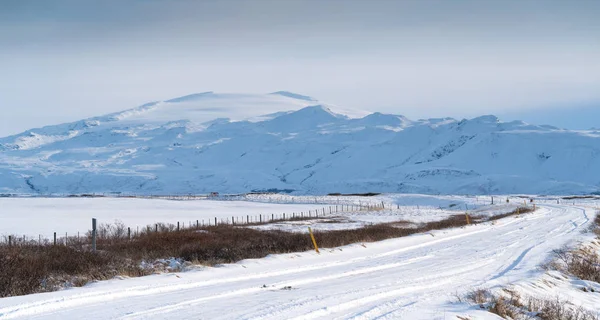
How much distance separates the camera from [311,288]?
1516 centimetres

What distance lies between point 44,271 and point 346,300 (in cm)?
840

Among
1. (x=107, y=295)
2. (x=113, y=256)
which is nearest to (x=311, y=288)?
(x=107, y=295)

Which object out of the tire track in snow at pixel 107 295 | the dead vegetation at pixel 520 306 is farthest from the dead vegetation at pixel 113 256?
the dead vegetation at pixel 520 306

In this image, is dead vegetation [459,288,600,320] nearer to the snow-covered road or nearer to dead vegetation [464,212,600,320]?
dead vegetation [464,212,600,320]

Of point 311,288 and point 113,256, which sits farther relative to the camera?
point 113,256

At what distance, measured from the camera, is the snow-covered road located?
464 inches

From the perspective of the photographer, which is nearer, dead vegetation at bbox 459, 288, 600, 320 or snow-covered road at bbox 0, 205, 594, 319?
snow-covered road at bbox 0, 205, 594, 319

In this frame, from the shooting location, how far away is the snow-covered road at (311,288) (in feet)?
38.7

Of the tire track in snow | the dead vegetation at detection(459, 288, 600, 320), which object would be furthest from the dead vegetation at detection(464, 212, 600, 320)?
the tire track in snow

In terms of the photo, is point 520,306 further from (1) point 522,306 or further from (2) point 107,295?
(2) point 107,295

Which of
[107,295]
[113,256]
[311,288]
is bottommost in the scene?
[113,256]

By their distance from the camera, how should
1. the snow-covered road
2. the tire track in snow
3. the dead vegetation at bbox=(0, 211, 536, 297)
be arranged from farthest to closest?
the dead vegetation at bbox=(0, 211, 536, 297) < the snow-covered road < the tire track in snow

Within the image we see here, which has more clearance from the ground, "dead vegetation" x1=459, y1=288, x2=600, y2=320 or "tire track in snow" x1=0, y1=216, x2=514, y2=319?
"tire track in snow" x1=0, y1=216, x2=514, y2=319

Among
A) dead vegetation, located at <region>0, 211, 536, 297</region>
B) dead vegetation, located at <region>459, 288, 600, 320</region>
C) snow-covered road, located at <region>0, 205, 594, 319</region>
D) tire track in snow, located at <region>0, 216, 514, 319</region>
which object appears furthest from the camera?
dead vegetation, located at <region>0, 211, 536, 297</region>
